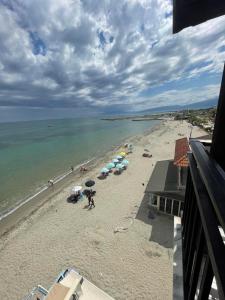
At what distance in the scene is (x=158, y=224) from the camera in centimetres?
1357

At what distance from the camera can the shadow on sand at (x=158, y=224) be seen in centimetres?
1218

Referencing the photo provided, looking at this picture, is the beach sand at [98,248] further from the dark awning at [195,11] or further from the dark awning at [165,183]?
the dark awning at [195,11]

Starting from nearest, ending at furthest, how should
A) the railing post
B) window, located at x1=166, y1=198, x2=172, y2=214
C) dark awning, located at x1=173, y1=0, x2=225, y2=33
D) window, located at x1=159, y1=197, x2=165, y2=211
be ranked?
1. the railing post
2. dark awning, located at x1=173, y1=0, x2=225, y2=33
3. window, located at x1=166, y1=198, x2=172, y2=214
4. window, located at x1=159, y1=197, x2=165, y2=211

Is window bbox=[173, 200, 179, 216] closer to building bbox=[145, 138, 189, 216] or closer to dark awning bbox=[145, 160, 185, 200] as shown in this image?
building bbox=[145, 138, 189, 216]

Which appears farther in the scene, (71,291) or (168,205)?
(168,205)

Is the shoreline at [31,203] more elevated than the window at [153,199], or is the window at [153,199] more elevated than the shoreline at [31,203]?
the window at [153,199]

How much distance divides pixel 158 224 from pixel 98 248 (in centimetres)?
469

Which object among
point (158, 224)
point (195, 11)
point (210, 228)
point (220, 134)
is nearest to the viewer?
point (210, 228)

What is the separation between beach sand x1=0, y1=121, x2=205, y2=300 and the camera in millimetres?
9844

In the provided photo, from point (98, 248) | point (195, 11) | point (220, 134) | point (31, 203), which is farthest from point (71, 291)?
point (31, 203)

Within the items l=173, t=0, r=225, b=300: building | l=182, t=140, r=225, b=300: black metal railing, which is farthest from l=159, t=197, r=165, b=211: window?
l=182, t=140, r=225, b=300: black metal railing

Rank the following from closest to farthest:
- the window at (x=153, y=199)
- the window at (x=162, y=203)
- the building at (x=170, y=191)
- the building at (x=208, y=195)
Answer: the building at (x=208, y=195) → the building at (x=170, y=191) → the window at (x=162, y=203) → the window at (x=153, y=199)

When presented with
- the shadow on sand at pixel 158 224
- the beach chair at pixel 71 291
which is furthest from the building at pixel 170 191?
the beach chair at pixel 71 291

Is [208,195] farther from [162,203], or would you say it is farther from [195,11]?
[162,203]
